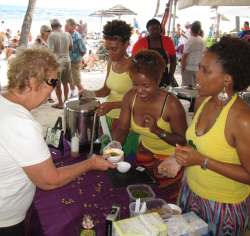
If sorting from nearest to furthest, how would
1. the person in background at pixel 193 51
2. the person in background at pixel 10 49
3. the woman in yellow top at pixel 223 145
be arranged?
the woman in yellow top at pixel 223 145 < the person in background at pixel 193 51 < the person in background at pixel 10 49

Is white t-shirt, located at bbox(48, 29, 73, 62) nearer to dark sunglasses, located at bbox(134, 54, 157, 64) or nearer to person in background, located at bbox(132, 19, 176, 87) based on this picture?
person in background, located at bbox(132, 19, 176, 87)

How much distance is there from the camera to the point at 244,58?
137cm

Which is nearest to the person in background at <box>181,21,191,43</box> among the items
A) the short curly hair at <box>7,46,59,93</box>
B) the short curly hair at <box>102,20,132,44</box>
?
the short curly hair at <box>102,20,132,44</box>

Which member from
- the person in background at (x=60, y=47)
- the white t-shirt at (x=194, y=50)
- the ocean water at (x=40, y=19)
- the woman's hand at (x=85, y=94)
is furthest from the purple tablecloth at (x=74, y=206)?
the ocean water at (x=40, y=19)

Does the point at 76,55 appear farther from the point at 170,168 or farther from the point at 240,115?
the point at 240,115

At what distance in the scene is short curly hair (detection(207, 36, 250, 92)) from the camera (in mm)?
1371

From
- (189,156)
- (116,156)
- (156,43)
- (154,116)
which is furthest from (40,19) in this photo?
(189,156)

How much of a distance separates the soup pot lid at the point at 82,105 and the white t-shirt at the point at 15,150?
0.94 metres

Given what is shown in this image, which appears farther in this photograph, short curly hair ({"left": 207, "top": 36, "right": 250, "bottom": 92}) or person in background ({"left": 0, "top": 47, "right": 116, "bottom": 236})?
short curly hair ({"left": 207, "top": 36, "right": 250, "bottom": 92})

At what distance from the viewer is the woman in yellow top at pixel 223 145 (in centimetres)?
138

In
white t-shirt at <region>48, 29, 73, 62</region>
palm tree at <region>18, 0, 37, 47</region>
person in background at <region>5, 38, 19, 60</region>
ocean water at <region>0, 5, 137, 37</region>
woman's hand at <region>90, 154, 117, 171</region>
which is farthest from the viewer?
ocean water at <region>0, 5, 137, 37</region>

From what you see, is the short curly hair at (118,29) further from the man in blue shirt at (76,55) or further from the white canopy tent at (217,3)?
the man in blue shirt at (76,55)

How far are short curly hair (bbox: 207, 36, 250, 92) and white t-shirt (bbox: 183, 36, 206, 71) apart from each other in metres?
4.64

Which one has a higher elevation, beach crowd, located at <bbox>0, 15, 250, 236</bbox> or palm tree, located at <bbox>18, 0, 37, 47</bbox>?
palm tree, located at <bbox>18, 0, 37, 47</bbox>
